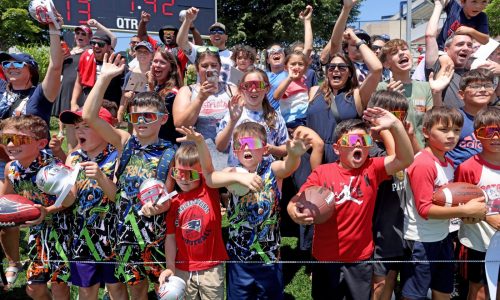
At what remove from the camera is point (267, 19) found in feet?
104

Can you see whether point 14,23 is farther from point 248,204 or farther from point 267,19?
point 248,204

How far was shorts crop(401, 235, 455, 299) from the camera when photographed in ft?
11.6

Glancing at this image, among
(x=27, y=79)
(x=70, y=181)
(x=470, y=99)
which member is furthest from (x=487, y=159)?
(x=27, y=79)

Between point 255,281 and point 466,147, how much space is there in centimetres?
215

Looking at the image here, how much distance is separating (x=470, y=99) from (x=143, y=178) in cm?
287

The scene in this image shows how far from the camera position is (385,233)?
3.71 m

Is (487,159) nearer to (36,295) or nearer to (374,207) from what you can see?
(374,207)

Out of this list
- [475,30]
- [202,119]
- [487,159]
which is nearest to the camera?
[487,159]

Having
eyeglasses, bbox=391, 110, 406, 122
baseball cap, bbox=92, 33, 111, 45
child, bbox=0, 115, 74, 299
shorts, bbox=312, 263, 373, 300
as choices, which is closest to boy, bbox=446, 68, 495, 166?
eyeglasses, bbox=391, 110, 406, 122

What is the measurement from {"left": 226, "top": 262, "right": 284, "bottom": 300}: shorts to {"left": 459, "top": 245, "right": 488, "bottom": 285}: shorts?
4.89 feet

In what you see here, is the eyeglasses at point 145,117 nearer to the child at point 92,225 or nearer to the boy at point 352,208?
the child at point 92,225

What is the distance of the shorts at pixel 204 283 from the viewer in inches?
134

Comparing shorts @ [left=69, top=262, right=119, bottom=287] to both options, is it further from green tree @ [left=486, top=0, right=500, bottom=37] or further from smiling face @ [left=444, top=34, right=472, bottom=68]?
green tree @ [left=486, top=0, right=500, bottom=37]

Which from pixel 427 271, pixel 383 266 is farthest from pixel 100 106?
pixel 427 271
